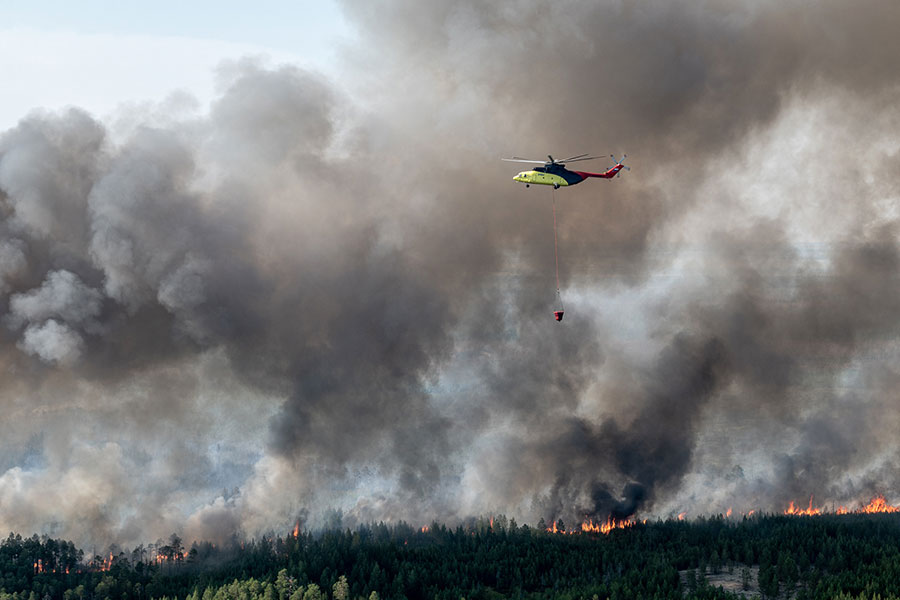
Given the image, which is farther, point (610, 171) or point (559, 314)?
point (610, 171)

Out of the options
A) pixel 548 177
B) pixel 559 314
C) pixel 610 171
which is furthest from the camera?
pixel 610 171

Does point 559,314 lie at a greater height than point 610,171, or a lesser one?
lesser

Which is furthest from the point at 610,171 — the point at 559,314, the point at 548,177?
the point at 559,314

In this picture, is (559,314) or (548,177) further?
(548,177)

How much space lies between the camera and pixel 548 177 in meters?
155

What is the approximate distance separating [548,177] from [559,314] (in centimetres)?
2580

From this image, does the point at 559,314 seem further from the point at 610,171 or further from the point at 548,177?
the point at 610,171

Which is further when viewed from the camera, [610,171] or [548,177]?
[610,171]

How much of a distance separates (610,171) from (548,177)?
18.6 m

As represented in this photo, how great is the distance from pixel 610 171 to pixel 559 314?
3761cm

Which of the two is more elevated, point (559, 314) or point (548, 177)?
point (548, 177)

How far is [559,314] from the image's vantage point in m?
144

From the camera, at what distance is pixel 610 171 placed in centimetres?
16788

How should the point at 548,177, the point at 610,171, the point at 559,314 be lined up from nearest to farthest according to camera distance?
1. the point at 559,314
2. the point at 548,177
3. the point at 610,171
